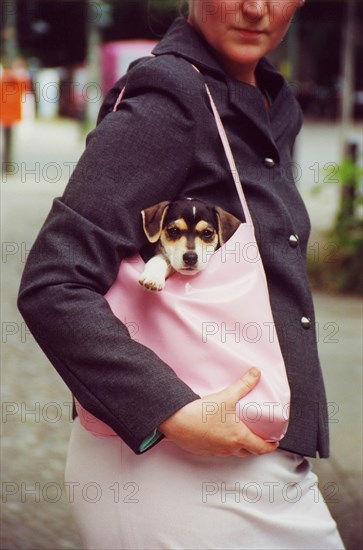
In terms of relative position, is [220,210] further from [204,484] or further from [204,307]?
[204,484]

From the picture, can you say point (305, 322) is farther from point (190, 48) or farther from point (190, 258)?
point (190, 48)

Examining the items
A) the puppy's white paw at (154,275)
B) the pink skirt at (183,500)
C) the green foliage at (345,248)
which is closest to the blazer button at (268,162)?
the puppy's white paw at (154,275)

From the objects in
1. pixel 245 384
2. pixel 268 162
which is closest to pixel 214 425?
pixel 245 384

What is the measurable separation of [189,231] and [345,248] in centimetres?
A: 683

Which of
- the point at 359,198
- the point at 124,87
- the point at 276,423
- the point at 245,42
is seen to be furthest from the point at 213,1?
the point at 359,198

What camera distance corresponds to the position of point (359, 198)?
27.1 ft

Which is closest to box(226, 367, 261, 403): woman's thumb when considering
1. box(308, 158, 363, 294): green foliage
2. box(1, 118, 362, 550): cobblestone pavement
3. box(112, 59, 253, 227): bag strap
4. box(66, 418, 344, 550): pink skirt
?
box(66, 418, 344, 550): pink skirt

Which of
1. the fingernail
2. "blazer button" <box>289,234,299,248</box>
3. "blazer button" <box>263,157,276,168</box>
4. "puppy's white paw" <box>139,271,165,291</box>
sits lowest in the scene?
the fingernail

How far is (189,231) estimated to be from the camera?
1758 millimetres

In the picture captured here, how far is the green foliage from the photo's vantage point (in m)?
8.10

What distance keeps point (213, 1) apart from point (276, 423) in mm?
833

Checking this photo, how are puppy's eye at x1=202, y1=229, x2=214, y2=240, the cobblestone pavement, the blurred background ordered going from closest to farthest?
1. puppy's eye at x1=202, y1=229, x2=214, y2=240
2. the cobblestone pavement
3. the blurred background

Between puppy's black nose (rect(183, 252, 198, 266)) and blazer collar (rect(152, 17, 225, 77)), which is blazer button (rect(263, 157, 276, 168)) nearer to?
blazer collar (rect(152, 17, 225, 77))

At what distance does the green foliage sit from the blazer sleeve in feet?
20.8
